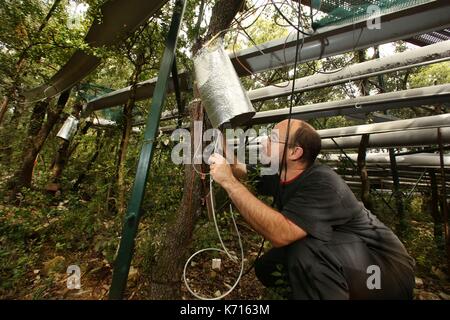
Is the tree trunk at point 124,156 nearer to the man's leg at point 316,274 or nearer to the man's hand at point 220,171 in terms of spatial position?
the man's hand at point 220,171

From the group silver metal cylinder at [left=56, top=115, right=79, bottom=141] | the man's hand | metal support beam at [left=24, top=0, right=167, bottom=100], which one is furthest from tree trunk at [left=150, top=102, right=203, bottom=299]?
silver metal cylinder at [left=56, top=115, right=79, bottom=141]

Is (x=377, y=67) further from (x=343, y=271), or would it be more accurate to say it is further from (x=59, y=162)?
(x=59, y=162)

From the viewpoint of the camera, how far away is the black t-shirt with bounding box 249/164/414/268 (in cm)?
163

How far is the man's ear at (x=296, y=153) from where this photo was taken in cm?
195

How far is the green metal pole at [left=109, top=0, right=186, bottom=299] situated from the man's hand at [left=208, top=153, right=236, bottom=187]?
47cm

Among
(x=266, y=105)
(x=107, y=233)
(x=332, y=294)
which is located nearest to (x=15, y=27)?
(x=107, y=233)

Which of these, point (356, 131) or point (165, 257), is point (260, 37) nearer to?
point (356, 131)

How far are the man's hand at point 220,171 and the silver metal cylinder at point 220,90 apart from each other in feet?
1.03

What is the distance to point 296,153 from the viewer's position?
77.3 inches

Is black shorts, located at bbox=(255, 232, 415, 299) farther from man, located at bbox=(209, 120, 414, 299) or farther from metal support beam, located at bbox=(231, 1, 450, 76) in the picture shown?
metal support beam, located at bbox=(231, 1, 450, 76)

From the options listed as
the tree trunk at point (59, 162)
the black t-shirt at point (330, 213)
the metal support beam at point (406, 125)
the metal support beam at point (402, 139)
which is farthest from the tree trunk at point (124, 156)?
the metal support beam at point (402, 139)

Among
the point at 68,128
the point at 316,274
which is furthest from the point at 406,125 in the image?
the point at 68,128

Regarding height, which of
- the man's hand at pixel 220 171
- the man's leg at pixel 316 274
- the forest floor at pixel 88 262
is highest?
the man's hand at pixel 220 171
